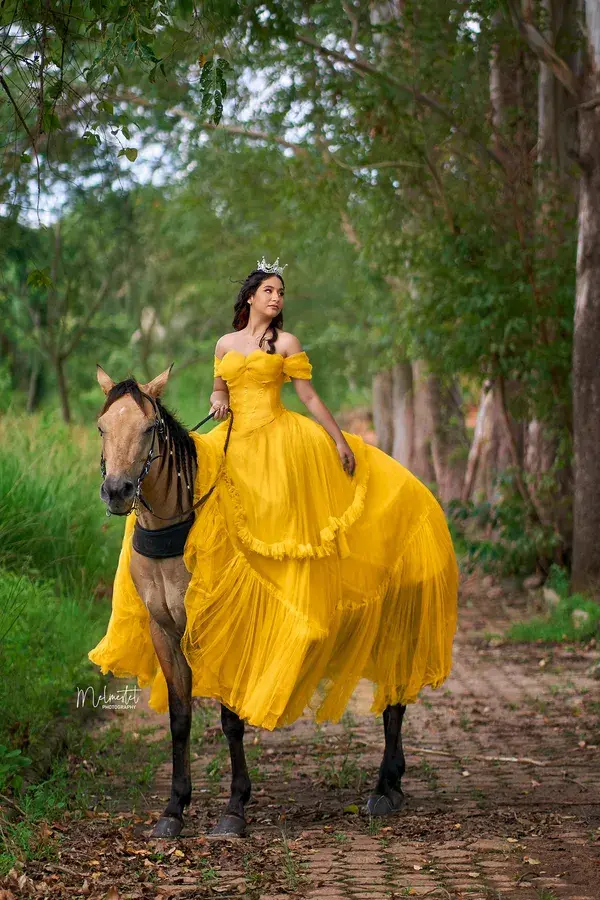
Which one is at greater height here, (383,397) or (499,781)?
(383,397)

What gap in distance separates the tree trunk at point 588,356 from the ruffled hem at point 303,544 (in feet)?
18.9

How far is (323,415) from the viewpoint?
5871 millimetres

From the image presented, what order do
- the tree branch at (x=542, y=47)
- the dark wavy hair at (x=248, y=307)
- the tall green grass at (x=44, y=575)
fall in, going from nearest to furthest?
1. the dark wavy hair at (x=248, y=307)
2. the tall green grass at (x=44, y=575)
3. the tree branch at (x=542, y=47)

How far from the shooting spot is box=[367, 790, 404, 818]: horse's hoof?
18.7 feet

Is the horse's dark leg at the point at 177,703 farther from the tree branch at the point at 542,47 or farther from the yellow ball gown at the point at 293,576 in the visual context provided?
the tree branch at the point at 542,47

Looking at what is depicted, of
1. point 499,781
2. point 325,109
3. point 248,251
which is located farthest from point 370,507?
point 248,251

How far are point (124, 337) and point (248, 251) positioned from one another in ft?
14.8

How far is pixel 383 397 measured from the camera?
28.6m

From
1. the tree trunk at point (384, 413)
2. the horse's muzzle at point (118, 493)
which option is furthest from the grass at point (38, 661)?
the tree trunk at point (384, 413)

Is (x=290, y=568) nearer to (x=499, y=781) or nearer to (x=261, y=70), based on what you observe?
(x=499, y=781)

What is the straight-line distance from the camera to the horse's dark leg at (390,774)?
18.9 feet

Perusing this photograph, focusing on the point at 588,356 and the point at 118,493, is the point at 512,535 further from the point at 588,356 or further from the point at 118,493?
the point at 118,493

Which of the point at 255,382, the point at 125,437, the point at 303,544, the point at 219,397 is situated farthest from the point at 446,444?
the point at 125,437

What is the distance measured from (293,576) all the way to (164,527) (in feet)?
2.20
